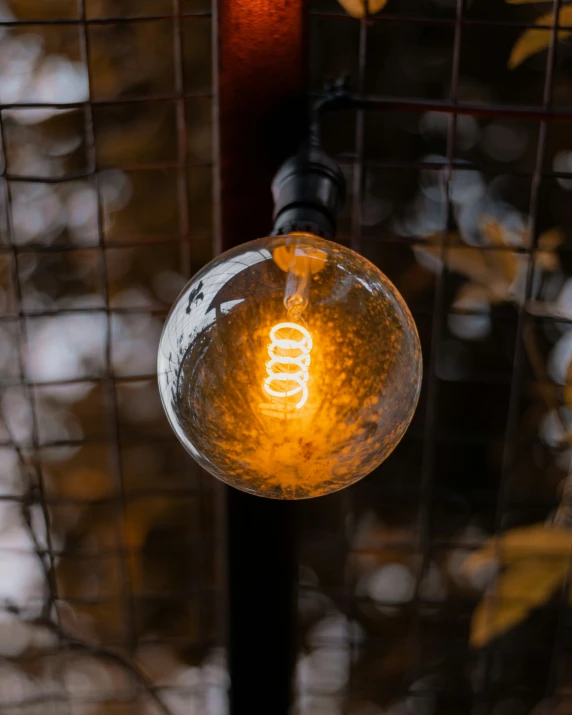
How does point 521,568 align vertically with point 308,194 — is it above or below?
below

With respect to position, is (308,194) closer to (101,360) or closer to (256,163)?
(256,163)

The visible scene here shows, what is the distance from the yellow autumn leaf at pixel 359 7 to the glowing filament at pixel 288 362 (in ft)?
2.20

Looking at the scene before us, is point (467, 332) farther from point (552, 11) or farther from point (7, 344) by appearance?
point (7, 344)

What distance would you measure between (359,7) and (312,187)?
49 cm

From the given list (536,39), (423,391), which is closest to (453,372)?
(423,391)

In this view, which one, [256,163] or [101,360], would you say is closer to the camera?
[256,163]

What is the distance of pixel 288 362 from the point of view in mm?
690

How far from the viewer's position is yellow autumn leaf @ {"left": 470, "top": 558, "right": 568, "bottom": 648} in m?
1.50

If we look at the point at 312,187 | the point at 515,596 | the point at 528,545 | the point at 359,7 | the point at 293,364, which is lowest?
the point at 515,596

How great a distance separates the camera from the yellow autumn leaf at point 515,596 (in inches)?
59.1

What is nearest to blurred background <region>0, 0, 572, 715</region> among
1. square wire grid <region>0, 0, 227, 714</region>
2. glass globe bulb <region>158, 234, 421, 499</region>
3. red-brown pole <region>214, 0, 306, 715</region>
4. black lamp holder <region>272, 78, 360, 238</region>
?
square wire grid <region>0, 0, 227, 714</region>

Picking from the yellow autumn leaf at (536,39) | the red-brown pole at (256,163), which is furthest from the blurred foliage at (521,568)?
the yellow autumn leaf at (536,39)

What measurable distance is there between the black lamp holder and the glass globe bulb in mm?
74

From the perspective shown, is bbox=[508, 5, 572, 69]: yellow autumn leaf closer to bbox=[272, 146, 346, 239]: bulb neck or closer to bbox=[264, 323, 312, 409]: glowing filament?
bbox=[272, 146, 346, 239]: bulb neck
